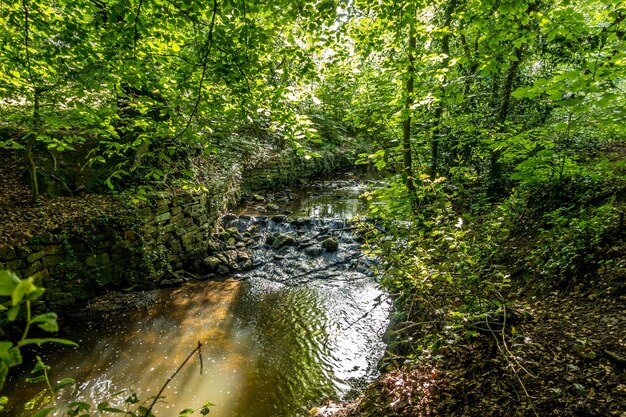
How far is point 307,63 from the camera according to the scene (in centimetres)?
370

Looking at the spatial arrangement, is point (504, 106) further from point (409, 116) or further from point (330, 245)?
point (330, 245)

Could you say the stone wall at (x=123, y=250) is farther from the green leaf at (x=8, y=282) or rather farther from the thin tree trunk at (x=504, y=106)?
the thin tree trunk at (x=504, y=106)

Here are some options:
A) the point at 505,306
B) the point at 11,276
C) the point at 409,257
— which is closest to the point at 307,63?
the point at 409,257

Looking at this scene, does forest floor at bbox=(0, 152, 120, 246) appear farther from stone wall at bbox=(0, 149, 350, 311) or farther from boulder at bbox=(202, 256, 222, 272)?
boulder at bbox=(202, 256, 222, 272)

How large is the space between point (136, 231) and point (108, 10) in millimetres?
4752

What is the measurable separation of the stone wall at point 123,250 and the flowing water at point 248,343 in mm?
698

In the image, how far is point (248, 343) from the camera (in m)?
5.35

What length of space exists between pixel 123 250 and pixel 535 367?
6.83 meters

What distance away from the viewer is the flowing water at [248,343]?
423cm

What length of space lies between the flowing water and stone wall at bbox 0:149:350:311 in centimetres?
70

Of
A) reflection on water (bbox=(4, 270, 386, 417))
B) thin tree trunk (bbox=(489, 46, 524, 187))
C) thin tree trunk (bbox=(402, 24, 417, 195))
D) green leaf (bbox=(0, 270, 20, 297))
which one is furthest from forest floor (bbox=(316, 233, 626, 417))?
thin tree trunk (bbox=(489, 46, 524, 187))

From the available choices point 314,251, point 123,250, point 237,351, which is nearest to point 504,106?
point 314,251

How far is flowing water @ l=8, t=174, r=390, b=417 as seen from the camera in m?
4.23

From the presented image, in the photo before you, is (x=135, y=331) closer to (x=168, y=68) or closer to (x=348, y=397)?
(x=348, y=397)
